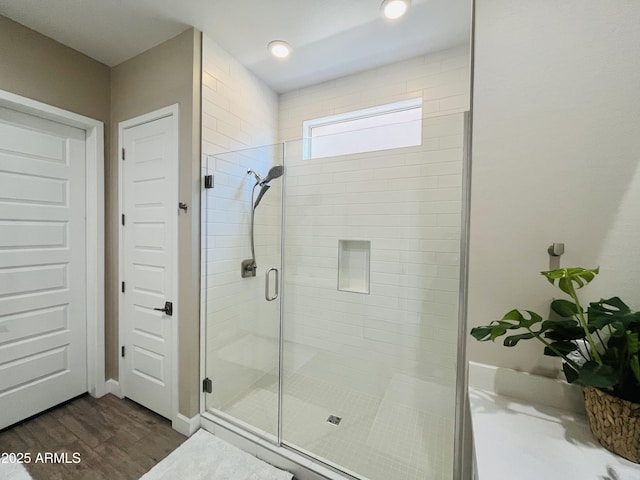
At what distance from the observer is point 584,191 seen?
92cm

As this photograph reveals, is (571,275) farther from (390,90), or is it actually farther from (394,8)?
(390,90)

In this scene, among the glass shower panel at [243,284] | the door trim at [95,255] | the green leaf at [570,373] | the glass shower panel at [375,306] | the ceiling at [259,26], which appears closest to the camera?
the green leaf at [570,373]

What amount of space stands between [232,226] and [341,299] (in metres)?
1.11

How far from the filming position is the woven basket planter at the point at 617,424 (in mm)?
698

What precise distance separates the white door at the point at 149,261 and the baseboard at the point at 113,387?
69 millimetres

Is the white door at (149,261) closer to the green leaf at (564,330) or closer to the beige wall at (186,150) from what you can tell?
the beige wall at (186,150)

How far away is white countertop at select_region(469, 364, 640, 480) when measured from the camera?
683 mm

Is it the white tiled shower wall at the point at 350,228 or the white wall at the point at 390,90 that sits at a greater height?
the white wall at the point at 390,90

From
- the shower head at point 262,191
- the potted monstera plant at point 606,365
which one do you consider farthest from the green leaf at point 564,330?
the shower head at point 262,191

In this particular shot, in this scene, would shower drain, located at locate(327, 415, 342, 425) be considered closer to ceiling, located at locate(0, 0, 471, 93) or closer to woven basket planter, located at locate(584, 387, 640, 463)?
woven basket planter, located at locate(584, 387, 640, 463)

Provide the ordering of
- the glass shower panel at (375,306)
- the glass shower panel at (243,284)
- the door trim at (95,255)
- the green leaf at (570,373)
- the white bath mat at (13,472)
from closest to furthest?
the green leaf at (570,373) < the white bath mat at (13,472) < the glass shower panel at (375,306) < the glass shower panel at (243,284) < the door trim at (95,255)

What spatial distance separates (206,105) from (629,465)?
257cm

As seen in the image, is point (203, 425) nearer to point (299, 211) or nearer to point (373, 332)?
point (373, 332)

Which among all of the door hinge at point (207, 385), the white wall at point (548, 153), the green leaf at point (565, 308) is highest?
the white wall at point (548, 153)
